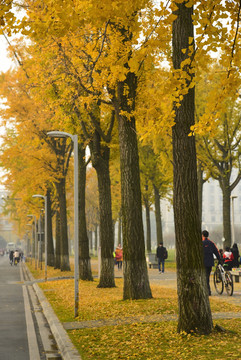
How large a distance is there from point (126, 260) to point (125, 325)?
4.28 m

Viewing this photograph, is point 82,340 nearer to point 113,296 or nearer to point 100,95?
point 113,296

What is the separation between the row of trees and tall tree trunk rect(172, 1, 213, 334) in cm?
2

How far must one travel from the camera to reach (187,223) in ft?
30.5

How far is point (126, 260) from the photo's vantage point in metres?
15.0

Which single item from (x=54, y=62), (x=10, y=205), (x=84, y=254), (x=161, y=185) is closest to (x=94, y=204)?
(x=10, y=205)

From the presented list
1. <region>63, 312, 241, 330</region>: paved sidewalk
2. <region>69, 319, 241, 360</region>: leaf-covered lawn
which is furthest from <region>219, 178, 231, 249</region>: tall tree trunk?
<region>69, 319, 241, 360</region>: leaf-covered lawn

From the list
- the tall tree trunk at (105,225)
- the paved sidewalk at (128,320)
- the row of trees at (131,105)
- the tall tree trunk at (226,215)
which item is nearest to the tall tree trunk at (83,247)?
the row of trees at (131,105)

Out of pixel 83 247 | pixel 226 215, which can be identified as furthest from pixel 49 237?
pixel 83 247

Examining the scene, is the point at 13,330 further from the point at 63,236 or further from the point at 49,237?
the point at 49,237

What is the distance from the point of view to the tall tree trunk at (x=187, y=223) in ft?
30.3

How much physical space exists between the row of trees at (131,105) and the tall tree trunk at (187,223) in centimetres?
2

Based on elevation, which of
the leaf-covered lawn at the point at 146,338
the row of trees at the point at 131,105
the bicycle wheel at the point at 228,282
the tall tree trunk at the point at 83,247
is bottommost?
the leaf-covered lawn at the point at 146,338

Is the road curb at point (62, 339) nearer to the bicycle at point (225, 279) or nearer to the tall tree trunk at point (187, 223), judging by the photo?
the tall tree trunk at point (187, 223)

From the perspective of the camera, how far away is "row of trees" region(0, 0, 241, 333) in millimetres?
8266
